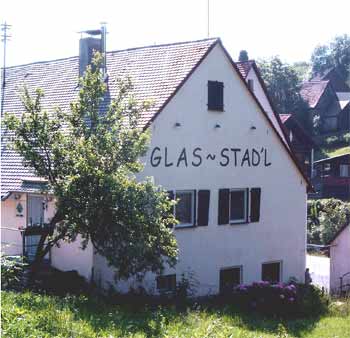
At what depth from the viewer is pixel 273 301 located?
16.0 meters

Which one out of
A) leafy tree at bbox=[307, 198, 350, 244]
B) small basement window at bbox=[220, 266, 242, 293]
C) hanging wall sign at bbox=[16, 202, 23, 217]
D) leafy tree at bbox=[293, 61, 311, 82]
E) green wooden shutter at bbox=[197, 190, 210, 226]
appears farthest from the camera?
leafy tree at bbox=[293, 61, 311, 82]

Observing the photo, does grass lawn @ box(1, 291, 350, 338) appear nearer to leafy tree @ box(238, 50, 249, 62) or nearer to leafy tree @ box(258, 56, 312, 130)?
leafy tree @ box(238, 50, 249, 62)

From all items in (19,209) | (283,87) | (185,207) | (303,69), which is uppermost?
(303,69)

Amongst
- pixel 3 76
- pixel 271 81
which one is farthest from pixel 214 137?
pixel 271 81

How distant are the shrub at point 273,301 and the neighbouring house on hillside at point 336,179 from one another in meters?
32.1

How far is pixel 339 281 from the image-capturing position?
23438mm

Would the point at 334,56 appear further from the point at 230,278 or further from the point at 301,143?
the point at 230,278

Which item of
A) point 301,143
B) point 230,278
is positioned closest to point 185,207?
point 230,278

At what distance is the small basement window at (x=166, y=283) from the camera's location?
1792cm

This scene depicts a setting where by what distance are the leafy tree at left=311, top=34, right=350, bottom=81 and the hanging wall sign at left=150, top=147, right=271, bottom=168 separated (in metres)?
70.1

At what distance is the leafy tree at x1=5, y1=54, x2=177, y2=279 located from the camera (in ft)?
41.7

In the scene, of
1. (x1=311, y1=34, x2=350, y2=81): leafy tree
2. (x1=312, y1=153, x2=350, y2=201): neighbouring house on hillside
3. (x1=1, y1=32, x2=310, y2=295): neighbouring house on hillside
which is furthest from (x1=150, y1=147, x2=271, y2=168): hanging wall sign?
(x1=311, y1=34, x2=350, y2=81): leafy tree

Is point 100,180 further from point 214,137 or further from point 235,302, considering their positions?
point 214,137

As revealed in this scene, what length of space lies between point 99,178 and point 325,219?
2295 cm
